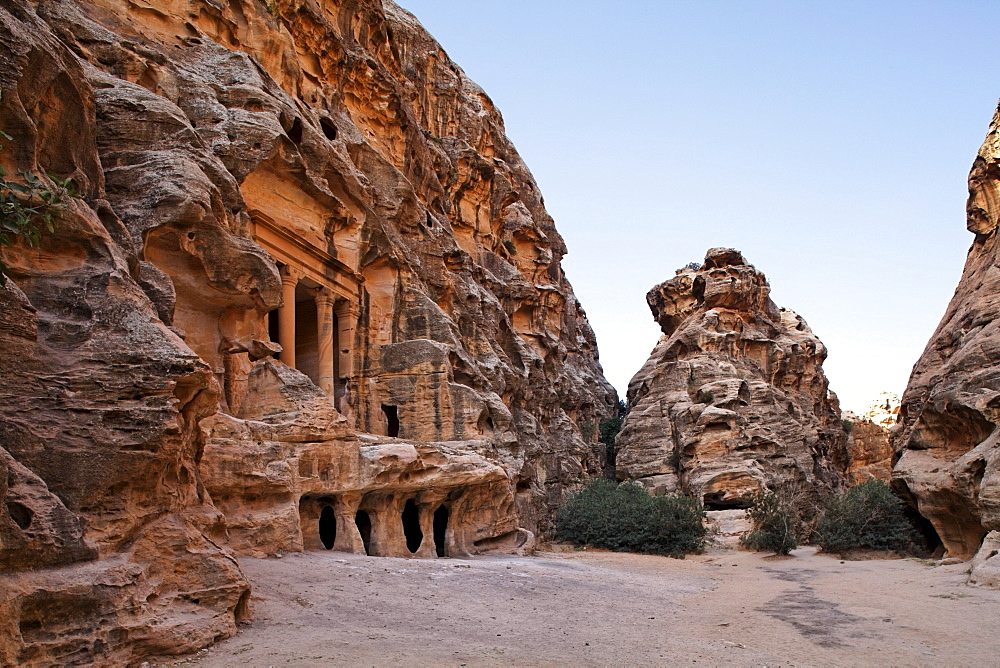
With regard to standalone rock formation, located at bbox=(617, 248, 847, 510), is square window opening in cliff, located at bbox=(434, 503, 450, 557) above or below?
below

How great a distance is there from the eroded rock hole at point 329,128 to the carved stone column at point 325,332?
4.72 m

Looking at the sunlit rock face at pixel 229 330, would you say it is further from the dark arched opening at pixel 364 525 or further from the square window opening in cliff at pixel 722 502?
the square window opening in cliff at pixel 722 502

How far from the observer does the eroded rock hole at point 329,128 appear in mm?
20750

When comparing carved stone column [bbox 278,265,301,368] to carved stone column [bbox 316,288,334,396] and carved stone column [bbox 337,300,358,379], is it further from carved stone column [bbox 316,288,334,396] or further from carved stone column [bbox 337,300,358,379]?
carved stone column [bbox 337,300,358,379]

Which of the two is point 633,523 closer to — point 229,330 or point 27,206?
point 229,330

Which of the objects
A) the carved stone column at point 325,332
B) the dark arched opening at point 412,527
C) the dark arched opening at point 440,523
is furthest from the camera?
the dark arched opening at point 440,523

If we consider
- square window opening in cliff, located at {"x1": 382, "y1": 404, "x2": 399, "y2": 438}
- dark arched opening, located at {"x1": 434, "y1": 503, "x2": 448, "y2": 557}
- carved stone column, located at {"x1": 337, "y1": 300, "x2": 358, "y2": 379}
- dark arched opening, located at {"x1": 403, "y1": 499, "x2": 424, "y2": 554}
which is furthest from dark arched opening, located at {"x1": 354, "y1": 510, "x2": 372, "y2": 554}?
carved stone column, located at {"x1": 337, "y1": 300, "x2": 358, "y2": 379}

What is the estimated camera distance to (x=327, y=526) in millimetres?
17172

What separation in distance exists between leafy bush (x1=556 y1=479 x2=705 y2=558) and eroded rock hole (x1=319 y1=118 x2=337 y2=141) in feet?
51.5

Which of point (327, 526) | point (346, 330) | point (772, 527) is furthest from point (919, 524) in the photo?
point (346, 330)

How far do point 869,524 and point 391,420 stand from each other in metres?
14.4

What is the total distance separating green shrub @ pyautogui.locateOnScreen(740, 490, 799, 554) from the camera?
73.5 ft

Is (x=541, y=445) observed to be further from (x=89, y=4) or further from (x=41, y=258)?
(x=41, y=258)

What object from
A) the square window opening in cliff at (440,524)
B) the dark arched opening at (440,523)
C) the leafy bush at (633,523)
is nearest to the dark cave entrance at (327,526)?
the square window opening in cliff at (440,524)
